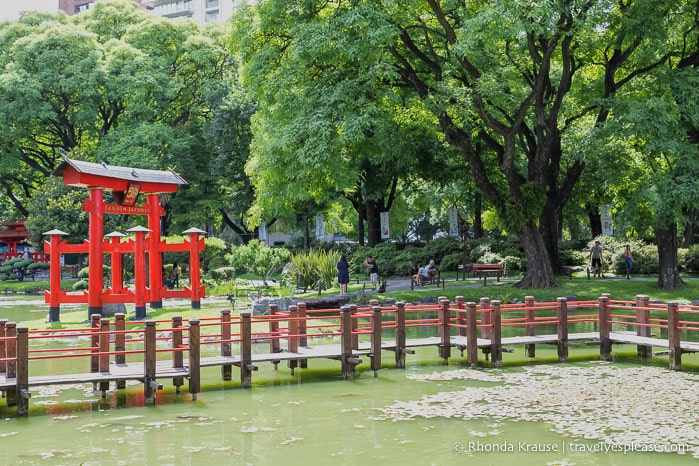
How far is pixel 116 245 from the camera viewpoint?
27406mm

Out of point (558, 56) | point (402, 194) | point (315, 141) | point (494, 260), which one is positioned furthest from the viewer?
point (402, 194)

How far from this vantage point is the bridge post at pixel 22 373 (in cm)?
1374

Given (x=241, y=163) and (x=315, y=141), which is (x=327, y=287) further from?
(x=241, y=163)

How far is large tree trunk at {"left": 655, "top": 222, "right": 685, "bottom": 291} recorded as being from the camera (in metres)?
29.5

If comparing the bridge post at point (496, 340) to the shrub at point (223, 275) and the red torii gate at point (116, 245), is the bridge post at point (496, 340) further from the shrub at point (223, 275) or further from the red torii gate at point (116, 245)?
the shrub at point (223, 275)

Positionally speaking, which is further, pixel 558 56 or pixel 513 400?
pixel 558 56

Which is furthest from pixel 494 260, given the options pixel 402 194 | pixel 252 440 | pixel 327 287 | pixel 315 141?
pixel 252 440

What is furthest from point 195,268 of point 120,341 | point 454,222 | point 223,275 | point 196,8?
point 196,8

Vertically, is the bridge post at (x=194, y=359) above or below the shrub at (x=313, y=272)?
below

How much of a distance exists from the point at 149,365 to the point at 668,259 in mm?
21282

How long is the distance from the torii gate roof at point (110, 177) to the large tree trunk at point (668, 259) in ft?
58.4

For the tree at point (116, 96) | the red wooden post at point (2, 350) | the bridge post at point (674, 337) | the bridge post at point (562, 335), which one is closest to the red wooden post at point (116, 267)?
the red wooden post at point (2, 350)

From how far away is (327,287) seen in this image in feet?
112

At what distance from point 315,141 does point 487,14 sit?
6.89 metres
